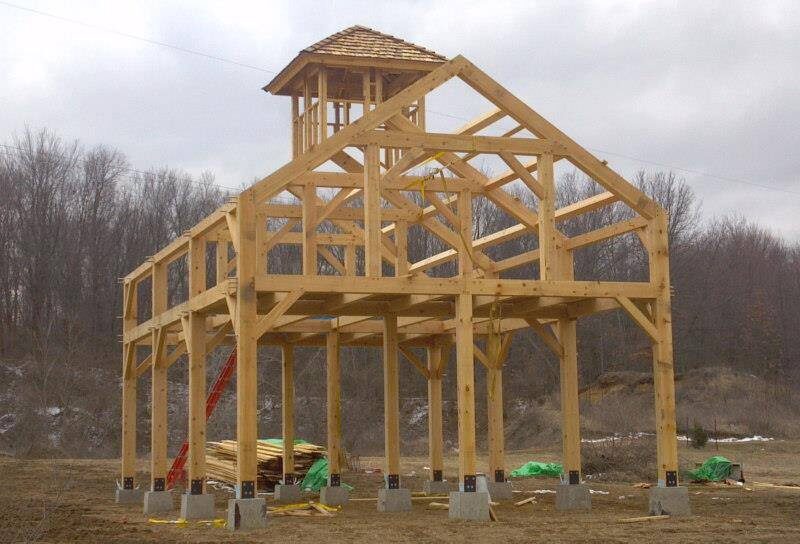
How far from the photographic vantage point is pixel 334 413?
22859 millimetres

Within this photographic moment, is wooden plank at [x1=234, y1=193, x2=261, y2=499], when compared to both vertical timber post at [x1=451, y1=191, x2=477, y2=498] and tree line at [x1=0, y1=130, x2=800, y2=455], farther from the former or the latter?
tree line at [x1=0, y1=130, x2=800, y2=455]

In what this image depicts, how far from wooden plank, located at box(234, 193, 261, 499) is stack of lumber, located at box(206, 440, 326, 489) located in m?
9.19

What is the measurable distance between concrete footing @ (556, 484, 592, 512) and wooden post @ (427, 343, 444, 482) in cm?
485

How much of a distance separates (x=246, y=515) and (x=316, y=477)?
8.88 m

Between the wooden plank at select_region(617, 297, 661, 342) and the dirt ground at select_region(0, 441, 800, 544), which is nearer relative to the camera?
the dirt ground at select_region(0, 441, 800, 544)

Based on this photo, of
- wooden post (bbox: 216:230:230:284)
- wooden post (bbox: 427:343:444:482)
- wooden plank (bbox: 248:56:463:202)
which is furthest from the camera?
wooden post (bbox: 427:343:444:482)

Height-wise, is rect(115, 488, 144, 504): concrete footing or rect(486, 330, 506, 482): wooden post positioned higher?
rect(486, 330, 506, 482): wooden post

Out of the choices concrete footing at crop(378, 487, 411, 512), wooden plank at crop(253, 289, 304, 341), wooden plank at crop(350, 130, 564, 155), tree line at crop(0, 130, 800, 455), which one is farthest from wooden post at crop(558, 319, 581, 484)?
tree line at crop(0, 130, 800, 455)

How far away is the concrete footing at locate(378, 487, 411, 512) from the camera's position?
1995cm

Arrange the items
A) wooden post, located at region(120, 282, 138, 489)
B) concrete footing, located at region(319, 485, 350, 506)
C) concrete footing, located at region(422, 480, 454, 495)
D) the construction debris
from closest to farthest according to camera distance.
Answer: the construction debris, concrete footing, located at region(319, 485, 350, 506), wooden post, located at region(120, 282, 138, 489), concrete footing, located at region(422, 480, 454, 495)

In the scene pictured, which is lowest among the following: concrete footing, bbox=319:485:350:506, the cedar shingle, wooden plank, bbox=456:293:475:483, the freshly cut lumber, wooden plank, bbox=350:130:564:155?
the freshly cut lumber

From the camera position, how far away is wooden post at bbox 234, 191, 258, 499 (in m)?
16.0

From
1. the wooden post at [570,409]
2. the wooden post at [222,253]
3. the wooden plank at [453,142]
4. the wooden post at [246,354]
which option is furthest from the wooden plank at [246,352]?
the wooden post at [570,409]

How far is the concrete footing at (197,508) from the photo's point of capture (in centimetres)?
1808
